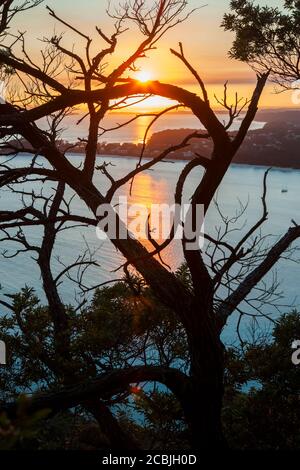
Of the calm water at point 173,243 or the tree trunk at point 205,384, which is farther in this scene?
the calm water at point 173,243

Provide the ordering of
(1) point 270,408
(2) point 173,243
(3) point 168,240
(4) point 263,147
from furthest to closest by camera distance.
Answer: (4) point 263,147, (2) point 173,243, (1) point 270,408, (3) point 168,240

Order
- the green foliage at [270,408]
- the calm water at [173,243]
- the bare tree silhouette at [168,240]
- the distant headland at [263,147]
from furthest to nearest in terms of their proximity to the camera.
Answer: the distant headland at [263,147]
the calm water at [173,243]
the green foliage at [270,408]
the bare tree silhouette at [168,240]

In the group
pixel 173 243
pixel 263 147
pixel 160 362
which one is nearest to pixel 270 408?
pixel 160 362

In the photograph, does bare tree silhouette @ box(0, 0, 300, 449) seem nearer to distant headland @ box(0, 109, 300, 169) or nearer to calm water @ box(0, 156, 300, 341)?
calm water @ box(0, 156, 300, 341)

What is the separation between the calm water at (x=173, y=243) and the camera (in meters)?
33.4

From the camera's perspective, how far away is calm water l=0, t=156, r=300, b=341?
3338cm

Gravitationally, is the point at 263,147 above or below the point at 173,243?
above

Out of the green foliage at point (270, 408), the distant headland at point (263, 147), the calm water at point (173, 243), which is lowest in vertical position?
the green foliage at point (270, 408)

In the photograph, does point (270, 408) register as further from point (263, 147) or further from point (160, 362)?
point (263, 147)

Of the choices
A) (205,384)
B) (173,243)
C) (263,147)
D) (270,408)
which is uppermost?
(263,147)

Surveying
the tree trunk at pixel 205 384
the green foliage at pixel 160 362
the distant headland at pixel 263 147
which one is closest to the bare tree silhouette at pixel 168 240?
the tree trunk at pixel 205 384

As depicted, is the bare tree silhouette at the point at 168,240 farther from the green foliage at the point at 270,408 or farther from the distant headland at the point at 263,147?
the distant headland at the point at 263,147

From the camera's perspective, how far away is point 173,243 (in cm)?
4562
